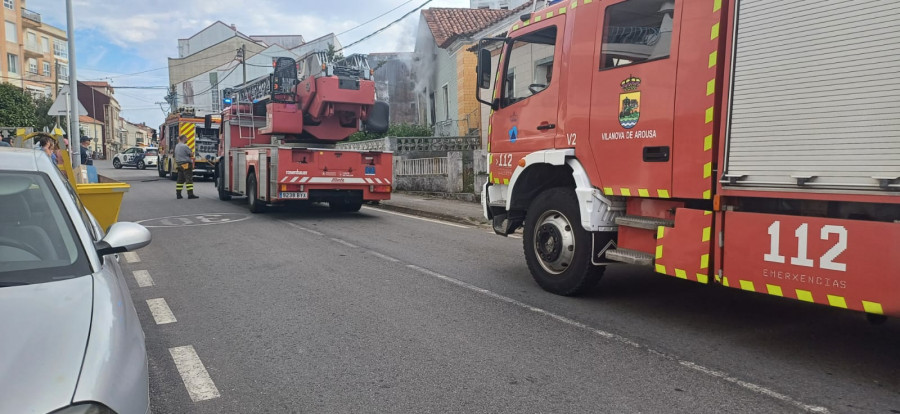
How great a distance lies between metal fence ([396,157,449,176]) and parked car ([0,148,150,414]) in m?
14.0

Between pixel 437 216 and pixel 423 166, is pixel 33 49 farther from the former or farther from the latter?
pixel 437 216

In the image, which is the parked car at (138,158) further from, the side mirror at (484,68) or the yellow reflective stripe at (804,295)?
the yellow reflective stripe at (804,295)

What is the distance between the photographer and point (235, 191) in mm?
14562

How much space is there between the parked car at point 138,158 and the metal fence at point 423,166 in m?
25.9

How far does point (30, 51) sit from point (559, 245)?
63186 mm

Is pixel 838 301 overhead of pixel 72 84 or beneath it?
beneath

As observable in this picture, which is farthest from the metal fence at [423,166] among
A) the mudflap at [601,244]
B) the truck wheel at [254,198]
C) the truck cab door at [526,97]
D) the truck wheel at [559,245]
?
the mudflap at [601,244]

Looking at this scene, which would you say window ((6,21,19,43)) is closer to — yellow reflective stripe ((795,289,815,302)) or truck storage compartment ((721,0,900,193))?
truck storage compartment ((721,0,900,193))

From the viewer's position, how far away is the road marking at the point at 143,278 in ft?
20.8

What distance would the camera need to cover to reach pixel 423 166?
18266mm

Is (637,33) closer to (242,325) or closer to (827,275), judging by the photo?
(827,275)

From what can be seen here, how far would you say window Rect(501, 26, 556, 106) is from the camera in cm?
594

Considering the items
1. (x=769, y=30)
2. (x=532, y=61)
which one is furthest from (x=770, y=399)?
(x=532, y=61)

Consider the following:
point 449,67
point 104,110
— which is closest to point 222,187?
point 449,67
